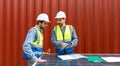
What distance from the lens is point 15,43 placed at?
6.92 m

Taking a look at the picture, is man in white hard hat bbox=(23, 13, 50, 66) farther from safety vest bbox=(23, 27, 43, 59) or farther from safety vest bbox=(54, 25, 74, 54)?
safety vest bbox=(54, 25, 74, 54)

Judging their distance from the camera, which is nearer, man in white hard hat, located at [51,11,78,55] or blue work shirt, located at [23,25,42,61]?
blue work shirt, located at [23,25,42,61]

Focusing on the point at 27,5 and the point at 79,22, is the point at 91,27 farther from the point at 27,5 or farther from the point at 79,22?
the point at 27,5

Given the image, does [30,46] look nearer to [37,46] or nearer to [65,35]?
[37,46]

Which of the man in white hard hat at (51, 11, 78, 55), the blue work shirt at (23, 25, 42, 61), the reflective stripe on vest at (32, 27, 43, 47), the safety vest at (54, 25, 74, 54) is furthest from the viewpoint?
the safety vest at (54, 25, 74, 54)

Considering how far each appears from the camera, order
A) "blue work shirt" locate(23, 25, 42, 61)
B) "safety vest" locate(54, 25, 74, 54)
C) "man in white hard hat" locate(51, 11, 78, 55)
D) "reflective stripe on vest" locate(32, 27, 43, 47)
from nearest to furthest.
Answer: "blue work shirt" locate(23, 25, 42, 61), "reflective stripe on vest" locate(32, 27, 43, 47), "man in white hard hat" locate(51, 11, 78, 55), "safety vest" locate(54, 25, 74, 54)

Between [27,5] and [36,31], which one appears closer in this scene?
[36,31]

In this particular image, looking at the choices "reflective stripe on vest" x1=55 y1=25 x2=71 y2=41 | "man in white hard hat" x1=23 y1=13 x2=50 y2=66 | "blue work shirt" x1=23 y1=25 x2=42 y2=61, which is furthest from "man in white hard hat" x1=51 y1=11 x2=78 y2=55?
"blue work shirt" x1=23 y1=25 x2=42 y2=61

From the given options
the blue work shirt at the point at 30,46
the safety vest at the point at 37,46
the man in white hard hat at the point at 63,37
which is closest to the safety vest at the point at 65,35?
the man in white hard hat at the point at 63,37

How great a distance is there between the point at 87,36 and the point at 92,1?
0.89 m

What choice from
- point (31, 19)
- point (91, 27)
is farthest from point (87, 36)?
point (31, 19)

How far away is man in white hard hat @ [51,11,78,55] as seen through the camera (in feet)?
16.7

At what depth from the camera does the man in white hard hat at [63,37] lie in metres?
5.10

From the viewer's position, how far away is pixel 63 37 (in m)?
5.37
